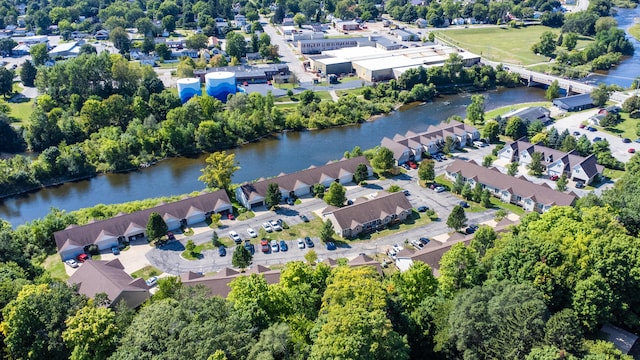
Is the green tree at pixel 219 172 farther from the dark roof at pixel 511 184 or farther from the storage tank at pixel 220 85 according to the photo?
the storage tank at pixel 220 85

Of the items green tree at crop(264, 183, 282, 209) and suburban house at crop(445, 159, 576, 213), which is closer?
suburban house at crop(445, 159, 576, 213)

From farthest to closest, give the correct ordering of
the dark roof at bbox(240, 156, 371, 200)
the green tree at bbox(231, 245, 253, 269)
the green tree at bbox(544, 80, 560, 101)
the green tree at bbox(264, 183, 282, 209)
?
the green tree at bbox(544, 80, 560, 101)
the dark roof at bbox(240, 156, 371, 200)
the green tree at bbox(264, 183, 282, 209)
the green tree at bbox(231, 245, 253, 269)

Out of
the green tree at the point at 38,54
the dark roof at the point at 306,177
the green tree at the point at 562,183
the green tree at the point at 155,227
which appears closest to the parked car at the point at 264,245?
the dark roof at the point at 306,177

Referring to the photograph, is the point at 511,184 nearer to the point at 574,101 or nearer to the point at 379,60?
the point at 574,101

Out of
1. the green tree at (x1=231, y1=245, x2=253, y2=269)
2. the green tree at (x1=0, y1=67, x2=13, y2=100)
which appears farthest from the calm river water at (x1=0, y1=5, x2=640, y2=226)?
the green tree at (x1=0, y1=67, x2=13, y2=100)

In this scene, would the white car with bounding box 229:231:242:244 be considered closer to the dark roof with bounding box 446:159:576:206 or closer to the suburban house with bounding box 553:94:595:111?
the dark roof with bounding box 446:159:576:206

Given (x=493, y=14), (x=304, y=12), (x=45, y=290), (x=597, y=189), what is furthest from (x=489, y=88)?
(x=45, y=290)
